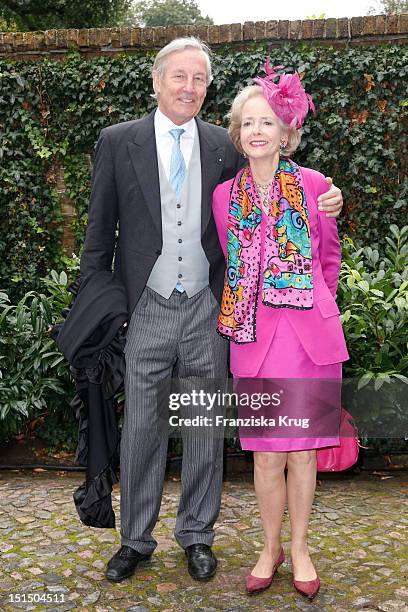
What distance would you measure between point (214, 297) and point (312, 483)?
85 cm

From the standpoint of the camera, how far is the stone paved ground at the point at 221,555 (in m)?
3.14

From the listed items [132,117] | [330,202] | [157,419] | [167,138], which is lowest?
[157,419]

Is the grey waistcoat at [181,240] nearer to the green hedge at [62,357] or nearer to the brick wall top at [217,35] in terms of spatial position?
the green hedge at [62,357]

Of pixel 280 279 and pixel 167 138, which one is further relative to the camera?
pixel 167 138

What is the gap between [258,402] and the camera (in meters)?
3.07

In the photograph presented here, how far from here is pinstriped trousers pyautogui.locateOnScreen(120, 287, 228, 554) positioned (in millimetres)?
3236

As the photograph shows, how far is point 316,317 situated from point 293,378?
0.25m

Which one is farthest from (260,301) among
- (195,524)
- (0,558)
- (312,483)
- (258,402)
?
(0,558)

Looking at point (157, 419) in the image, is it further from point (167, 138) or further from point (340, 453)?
point (167, 138)

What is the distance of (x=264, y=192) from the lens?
9.99ft

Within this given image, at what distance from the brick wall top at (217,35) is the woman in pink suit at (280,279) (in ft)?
11.4

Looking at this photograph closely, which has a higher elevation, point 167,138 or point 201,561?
point 167,138

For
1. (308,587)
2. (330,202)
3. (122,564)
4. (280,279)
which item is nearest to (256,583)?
(308,587)

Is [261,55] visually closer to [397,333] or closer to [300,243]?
[397,333]
